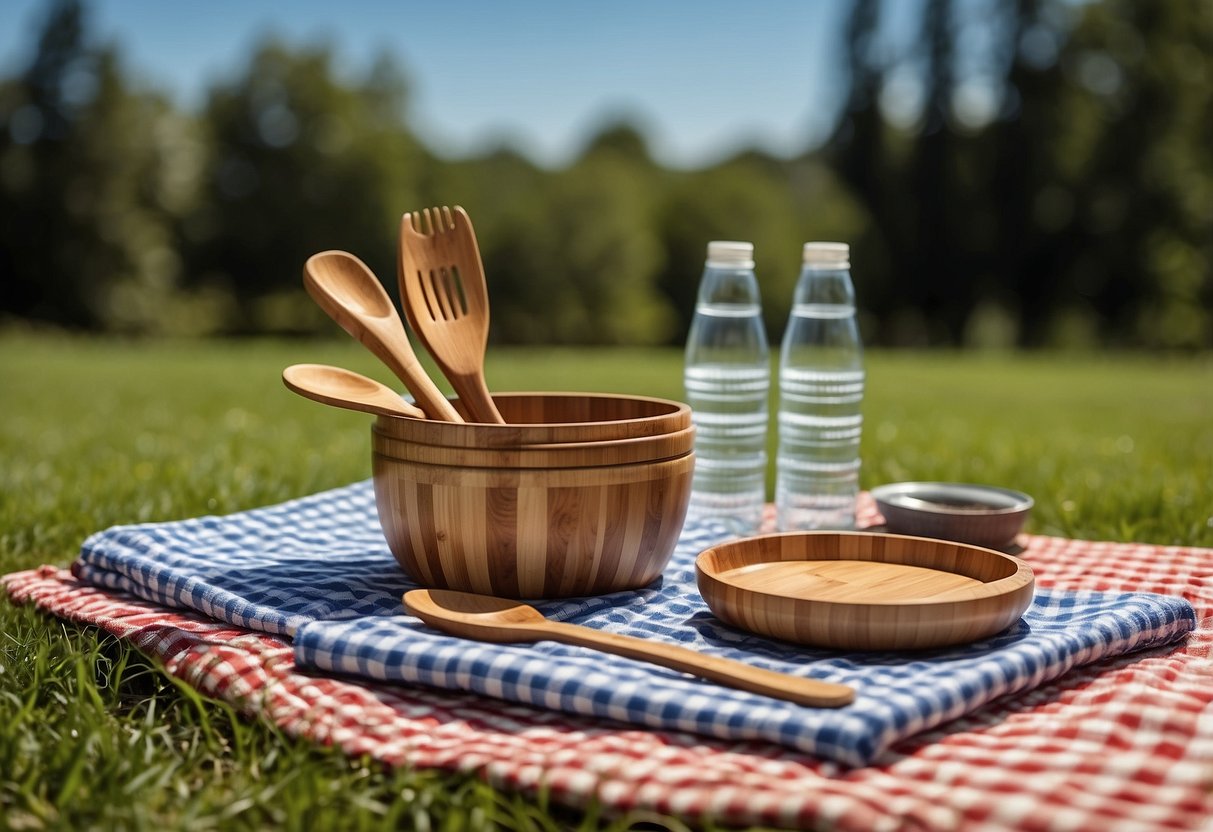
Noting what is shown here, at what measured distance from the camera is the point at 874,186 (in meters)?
32.9

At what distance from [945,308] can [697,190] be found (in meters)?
14.0

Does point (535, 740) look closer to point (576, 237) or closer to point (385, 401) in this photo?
point (385, 401)

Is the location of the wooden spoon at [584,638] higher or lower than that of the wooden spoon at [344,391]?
lower

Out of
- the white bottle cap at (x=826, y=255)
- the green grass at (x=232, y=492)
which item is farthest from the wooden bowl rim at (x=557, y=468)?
the white bottle cap at (x=826, y=255)

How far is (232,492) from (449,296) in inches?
53.4

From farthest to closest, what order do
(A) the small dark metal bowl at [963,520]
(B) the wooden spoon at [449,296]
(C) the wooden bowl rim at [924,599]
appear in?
(A) the small dark metal bowl at [963,520]
(B) the wooden spoon at [449,296]
(C) the wooden bowl rim at [924,599]

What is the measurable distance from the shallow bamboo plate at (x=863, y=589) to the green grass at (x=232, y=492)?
469 mm

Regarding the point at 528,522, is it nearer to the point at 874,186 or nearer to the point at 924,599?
the point at 924,599

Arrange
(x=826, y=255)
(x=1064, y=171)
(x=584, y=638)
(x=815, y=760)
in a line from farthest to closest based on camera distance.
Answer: (x=1064, y=171), (x=826, y=255), (x=584, y=638), (x=815, y=760)

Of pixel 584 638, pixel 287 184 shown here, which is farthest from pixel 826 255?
pixel 287 184

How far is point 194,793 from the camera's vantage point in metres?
1.46

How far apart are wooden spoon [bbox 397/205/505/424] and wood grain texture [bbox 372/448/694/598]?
253mm

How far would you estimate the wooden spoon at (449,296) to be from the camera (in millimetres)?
2152

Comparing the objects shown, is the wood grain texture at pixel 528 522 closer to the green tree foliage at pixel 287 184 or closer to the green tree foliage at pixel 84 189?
the green tree foliage at pixel 84 189
